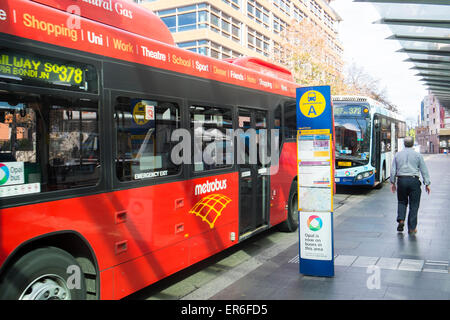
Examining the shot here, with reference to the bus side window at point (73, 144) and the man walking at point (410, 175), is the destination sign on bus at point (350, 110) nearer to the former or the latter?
the man walking at point (410, 175)

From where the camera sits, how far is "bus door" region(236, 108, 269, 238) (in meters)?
6.94

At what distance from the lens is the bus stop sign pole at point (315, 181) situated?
5.77m

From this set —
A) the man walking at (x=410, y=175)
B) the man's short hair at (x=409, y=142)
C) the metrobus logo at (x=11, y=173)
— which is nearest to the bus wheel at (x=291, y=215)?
the man walking at (x=410, y=175)

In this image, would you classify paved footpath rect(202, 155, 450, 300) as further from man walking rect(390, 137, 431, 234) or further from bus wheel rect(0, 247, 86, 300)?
bus wheel rect(0, 247, 86, 300)

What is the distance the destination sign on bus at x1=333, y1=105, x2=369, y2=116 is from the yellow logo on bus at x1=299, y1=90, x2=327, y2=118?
1006 centimetres

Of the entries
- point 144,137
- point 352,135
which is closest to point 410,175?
point 144,137

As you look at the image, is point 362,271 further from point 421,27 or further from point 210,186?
point 421,27

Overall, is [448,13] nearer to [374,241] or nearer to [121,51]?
[374,241]

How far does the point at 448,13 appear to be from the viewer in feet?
43.9

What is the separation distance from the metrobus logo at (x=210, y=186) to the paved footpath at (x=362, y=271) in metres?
1.22

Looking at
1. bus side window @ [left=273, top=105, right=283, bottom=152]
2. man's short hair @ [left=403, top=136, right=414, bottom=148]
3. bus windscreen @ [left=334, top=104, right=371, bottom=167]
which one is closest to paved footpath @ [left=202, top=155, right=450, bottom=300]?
man's short hair @ [left=403, top=136, right=414, bottom=148]

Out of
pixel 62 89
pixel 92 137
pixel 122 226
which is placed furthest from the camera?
pixel 122 226
